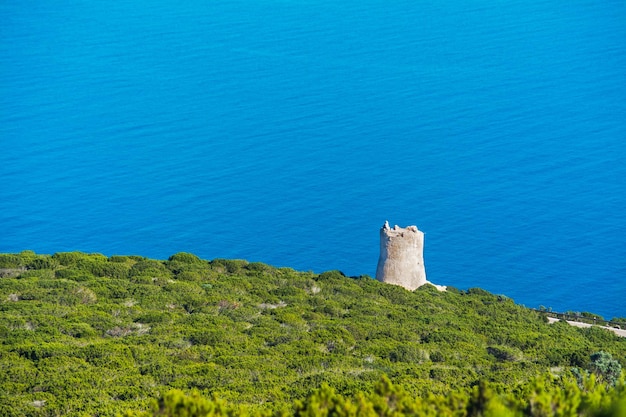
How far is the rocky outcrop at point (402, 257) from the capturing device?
34.2 m

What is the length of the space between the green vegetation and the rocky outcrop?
0.95 meters

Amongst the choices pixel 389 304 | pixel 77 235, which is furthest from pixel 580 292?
pixel 77 235

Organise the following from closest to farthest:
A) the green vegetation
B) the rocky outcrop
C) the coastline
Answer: the green vegetation < the coastline < the rocky outcrop

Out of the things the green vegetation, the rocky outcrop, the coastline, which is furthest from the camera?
the rocky outcrop

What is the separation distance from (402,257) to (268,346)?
10.3 m

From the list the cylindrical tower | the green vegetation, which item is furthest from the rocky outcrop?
the green vegetation

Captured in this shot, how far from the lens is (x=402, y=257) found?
114 feet

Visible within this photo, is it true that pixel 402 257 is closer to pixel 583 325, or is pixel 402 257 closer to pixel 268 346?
pixel 583 325

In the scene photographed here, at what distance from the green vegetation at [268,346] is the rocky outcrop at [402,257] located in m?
0.95

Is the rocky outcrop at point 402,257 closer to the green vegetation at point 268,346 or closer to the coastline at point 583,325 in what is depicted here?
the green vegetation at point 268,346

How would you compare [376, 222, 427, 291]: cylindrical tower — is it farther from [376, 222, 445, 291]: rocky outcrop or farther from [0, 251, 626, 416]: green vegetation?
[0, 251, 626, 416]: green vegetation

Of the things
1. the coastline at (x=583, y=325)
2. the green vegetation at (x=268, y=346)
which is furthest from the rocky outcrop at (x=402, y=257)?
the coastline at (x=583, y=325)

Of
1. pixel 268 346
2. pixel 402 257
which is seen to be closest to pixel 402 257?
pixel 402 257

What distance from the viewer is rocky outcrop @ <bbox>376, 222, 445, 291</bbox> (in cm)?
3422
